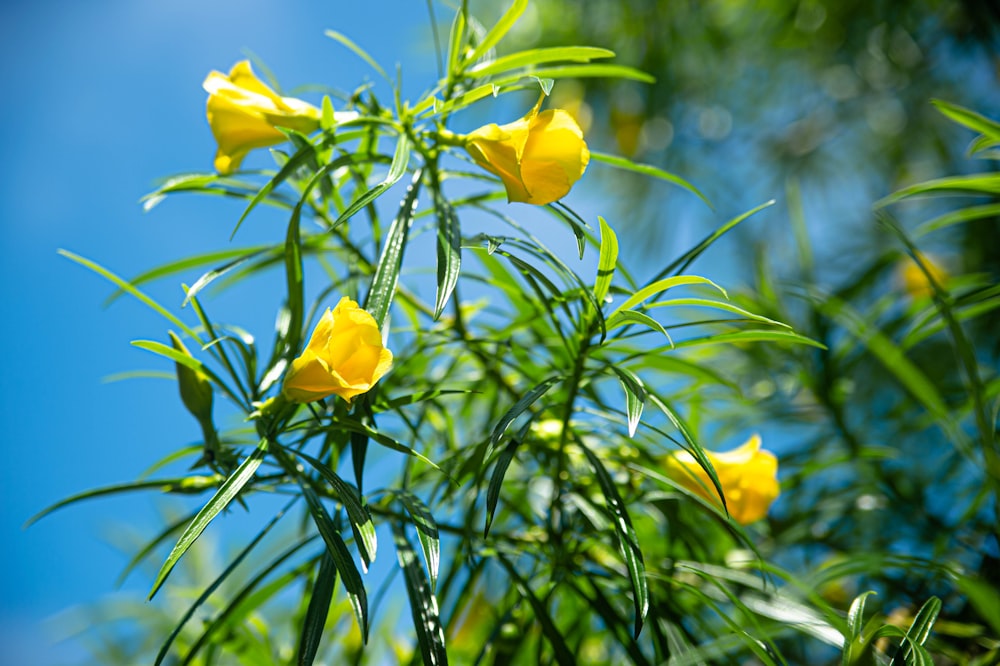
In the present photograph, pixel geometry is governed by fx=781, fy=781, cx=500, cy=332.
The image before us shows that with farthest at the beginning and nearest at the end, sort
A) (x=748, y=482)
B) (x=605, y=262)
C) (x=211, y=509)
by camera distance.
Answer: (x=748, y=482) < (x=605, y=262) < (x=211, y=509)

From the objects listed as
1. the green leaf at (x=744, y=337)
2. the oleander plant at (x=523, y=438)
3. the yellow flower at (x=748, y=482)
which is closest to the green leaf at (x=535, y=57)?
the oleander plant at (x=523, y=438)

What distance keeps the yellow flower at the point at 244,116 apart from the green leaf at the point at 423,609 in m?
0.28

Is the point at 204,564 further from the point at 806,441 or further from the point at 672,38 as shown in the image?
the point at 672,38

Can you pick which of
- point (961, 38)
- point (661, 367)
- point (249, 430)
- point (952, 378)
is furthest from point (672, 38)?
point (249, 430)

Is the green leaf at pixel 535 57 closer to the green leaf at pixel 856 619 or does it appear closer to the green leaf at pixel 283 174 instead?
the green leaf at pixel 283 174

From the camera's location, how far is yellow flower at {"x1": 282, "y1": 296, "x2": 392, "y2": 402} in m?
0.41

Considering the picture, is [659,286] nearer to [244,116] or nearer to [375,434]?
[375,434]

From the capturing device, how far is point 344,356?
42 centimetres

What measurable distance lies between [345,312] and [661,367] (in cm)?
26

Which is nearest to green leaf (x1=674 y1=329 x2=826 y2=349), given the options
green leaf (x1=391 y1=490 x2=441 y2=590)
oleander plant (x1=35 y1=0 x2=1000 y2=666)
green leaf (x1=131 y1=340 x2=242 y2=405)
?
oleander plant (x1=35 y1=0 x2=1000 y2=666)

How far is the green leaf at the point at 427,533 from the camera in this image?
0.39 m

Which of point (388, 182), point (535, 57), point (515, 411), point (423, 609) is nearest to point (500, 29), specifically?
point (535, 57)

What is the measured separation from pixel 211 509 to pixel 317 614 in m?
0.09

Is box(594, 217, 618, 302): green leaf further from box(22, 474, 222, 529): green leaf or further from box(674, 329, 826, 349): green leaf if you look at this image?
box(22, 474, 222, 529): green leaf
